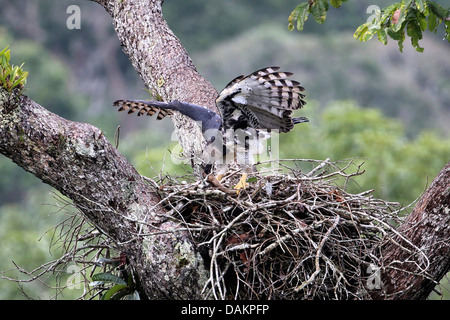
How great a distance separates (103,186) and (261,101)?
166cm

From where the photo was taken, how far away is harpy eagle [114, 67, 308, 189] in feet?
16.5

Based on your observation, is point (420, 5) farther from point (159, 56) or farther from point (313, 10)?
point (159, 56)

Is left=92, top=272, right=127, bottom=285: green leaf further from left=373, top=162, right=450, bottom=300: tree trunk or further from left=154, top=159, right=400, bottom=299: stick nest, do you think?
left=373, top=162, right=450, bottom=300: tree trunk

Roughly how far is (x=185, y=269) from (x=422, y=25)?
293 centimetres

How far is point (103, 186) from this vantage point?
171 inches

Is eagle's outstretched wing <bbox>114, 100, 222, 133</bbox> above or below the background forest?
below

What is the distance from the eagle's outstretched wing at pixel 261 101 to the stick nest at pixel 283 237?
0.70 meters

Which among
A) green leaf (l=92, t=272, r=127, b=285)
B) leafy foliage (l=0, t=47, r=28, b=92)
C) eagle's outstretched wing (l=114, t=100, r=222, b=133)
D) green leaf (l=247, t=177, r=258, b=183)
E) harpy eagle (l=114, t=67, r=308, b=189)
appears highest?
eagle's outstretched wing (l=114, t=100, r=222, b=133)

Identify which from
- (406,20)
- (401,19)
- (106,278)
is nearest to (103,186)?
A: (106,278)

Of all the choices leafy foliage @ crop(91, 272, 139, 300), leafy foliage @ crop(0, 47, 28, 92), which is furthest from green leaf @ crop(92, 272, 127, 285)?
leafy foliage @ crop(0, 47, 28, 92)

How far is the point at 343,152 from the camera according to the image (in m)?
19.8

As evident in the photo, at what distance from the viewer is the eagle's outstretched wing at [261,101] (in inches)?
197

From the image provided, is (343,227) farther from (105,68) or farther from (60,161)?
(105,68)
